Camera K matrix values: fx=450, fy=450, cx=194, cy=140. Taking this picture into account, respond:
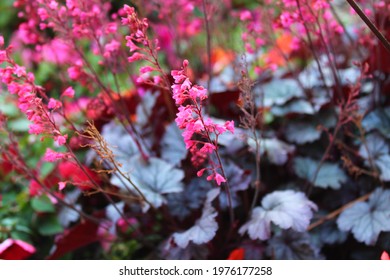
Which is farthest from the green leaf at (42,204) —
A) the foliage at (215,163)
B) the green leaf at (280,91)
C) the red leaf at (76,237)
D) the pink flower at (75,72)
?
the green leaf at (280,91)

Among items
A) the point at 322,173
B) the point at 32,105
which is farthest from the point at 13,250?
the point at 322,173

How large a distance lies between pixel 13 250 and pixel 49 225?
0.31 meters

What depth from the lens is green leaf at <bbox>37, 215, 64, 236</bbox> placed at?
1.91m

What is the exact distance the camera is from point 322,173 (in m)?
1.80

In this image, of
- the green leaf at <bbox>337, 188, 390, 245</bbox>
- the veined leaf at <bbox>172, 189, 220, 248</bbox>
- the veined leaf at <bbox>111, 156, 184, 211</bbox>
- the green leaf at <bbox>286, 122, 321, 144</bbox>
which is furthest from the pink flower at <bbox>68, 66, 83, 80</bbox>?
the green leaf at <bbox>337, 188, 390, 245</bbox>

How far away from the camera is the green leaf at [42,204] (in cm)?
192

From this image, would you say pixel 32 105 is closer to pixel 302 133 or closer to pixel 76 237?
pixel 76 237

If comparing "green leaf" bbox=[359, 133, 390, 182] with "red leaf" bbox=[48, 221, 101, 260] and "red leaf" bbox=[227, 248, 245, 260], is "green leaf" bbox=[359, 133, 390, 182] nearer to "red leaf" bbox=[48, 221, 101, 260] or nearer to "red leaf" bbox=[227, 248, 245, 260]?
"red leaf" bbox=[227, 248, 245, 260]

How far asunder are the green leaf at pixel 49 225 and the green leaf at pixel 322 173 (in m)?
1.03

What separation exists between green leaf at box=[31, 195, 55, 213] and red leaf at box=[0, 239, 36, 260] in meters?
0.28

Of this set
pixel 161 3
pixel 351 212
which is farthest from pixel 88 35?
pixel 351 212
